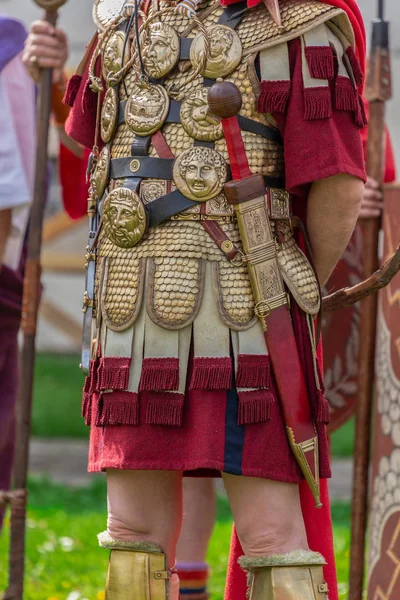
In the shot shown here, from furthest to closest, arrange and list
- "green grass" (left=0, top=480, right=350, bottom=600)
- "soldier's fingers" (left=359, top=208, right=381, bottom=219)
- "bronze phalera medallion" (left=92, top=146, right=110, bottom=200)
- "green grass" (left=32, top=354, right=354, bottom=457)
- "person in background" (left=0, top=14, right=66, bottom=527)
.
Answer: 1. "green grass" (left=32, top=354, right=354, bottom=457)
2. "green grass" (left=0, top=480, right=350, bottom=600)
3. "person in background" (left=0, top=14, right=66, bottom=527)
4. "soldier's fingers" (left=359, top=208, right=381, bottom=219)
5. "bronze phalera medallion" (left=92, top=146, right=110, bottom=200)

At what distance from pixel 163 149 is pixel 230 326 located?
0.42 m

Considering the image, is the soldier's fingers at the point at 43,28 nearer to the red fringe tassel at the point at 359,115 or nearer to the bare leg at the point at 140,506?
the red fringe tassel at the point at 359,115

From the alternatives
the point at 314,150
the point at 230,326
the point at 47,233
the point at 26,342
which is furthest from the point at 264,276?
the point at 47,233

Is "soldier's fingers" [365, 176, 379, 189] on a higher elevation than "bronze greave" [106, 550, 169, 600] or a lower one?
higher

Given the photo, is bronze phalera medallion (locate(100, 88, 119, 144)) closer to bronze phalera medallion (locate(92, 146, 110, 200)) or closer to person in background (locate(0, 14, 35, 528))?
bronze phalera medallion (locate(92, 146, 110, 200))

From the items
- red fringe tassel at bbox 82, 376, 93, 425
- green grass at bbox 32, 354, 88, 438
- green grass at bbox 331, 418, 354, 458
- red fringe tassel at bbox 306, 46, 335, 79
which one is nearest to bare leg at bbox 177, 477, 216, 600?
red fringe tassel at bbox 82, 376, 93, 425

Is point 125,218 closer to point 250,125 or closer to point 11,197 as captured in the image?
point 250,125

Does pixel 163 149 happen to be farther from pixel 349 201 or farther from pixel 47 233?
pixel 47 233

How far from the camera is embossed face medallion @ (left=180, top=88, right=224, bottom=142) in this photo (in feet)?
8.04

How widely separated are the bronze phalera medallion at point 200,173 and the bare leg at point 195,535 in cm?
133

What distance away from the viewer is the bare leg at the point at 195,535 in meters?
3.47

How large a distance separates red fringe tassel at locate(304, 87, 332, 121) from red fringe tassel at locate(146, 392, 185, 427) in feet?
2.21

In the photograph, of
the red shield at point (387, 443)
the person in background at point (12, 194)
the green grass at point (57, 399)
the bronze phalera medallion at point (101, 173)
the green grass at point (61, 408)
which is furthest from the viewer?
the green grass at point (57, 399)

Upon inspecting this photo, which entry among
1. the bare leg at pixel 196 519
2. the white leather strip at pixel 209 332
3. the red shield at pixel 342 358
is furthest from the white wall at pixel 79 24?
the white leather strip at pixel 209 332
